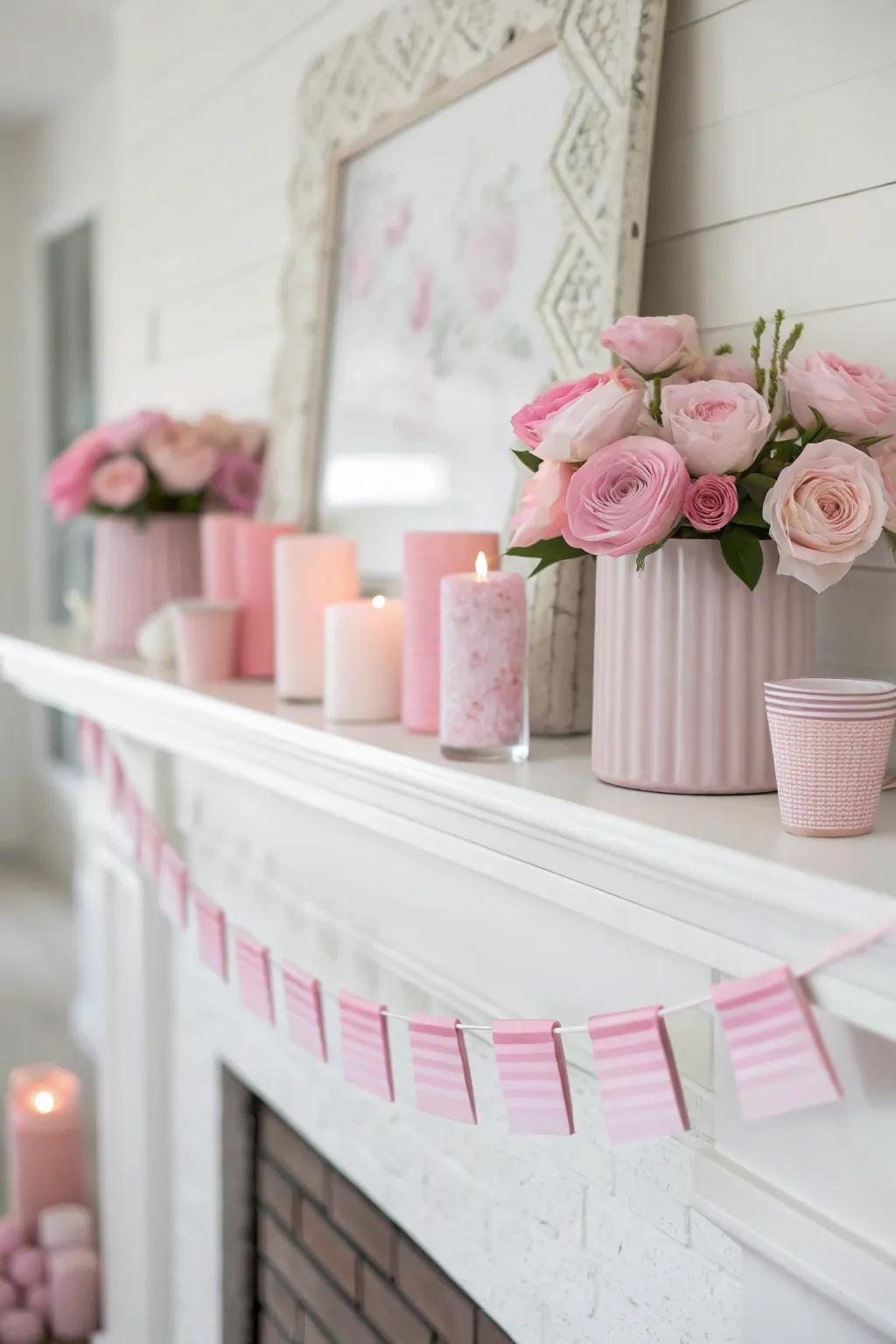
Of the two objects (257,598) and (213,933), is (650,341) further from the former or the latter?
(213,933)

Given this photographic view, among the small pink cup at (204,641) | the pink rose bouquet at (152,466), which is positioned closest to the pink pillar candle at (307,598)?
the small pink cup at (204,641)

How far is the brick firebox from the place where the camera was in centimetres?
147

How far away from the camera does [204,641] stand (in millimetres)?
1540

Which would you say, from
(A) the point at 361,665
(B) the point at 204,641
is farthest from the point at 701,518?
(B) the point at 204,641

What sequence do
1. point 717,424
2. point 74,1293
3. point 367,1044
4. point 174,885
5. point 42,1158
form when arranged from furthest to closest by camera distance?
point 42,1158 → point 74,1293 → point 174,885 → point 367,1044 → point 717,424

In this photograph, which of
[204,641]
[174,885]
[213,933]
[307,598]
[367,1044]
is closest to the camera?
[367,1044]

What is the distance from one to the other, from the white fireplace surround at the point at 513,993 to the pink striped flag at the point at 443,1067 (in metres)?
0.11

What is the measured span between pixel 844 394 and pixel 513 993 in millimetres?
581

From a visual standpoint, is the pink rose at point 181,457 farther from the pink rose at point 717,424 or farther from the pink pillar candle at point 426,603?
the pink rose at point 717,424

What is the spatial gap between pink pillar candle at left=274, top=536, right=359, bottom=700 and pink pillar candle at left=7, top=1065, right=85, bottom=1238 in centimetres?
171

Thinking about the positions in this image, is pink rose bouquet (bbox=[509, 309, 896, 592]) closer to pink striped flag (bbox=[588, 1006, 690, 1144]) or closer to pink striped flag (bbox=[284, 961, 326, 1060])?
pink striped flag (bbox=[588, 1006, 690, 1144])

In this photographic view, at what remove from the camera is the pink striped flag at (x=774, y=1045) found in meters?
0.73

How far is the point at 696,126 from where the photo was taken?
1.11 m

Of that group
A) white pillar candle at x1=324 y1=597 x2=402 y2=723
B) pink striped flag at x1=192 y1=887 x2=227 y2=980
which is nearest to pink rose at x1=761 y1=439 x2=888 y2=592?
white pillar candle at x1=324 y1=597 x2=402 y2=723
